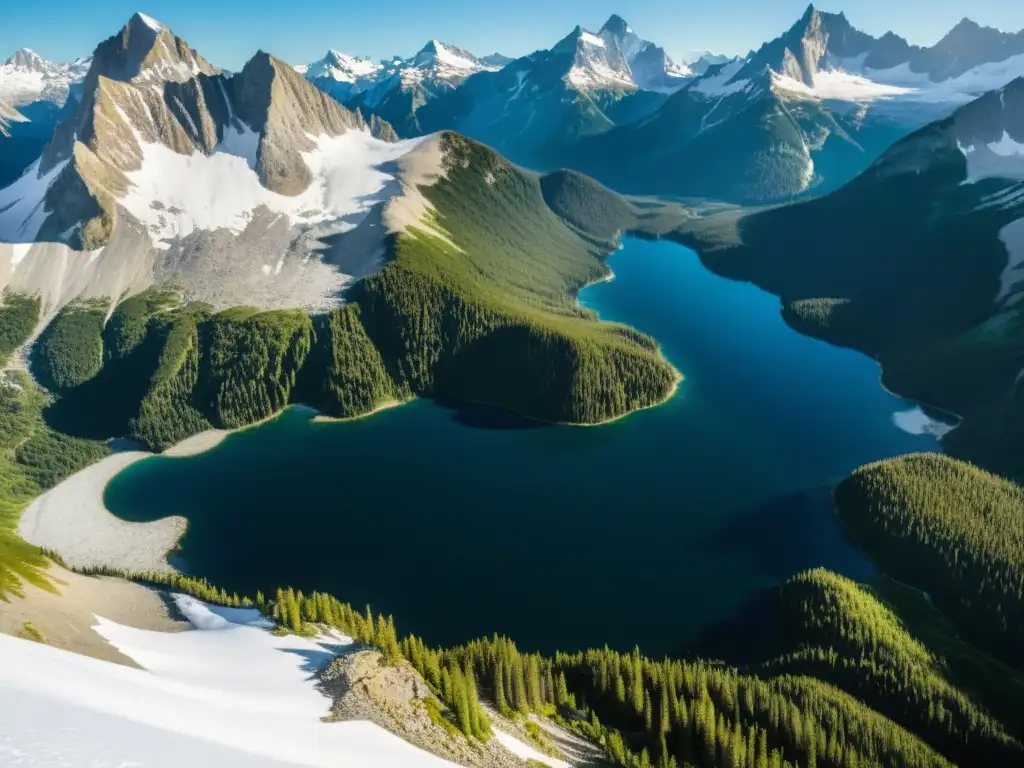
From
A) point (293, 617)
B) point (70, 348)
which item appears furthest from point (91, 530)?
point (293, 617)

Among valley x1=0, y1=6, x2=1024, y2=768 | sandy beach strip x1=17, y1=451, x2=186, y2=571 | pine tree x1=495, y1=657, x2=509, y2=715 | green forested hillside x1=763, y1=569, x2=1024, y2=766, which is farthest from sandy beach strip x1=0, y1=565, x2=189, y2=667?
green forested hillside x1=763, y1=569, x2=1024, y2=766

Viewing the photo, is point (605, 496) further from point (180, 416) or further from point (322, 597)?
point (180, 416)

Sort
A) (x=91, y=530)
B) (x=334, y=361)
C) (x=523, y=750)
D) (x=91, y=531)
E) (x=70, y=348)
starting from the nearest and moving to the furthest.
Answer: (x=523, y=750), (x=91, y=531), (x=91, y=530), (x=70, y=348), (x=334, y=361)

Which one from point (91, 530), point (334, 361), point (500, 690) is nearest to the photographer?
point (500, 690)

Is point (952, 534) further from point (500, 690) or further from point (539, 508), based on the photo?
point (500, 690)

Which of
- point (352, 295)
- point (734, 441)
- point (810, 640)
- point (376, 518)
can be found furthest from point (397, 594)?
point (352, 295)

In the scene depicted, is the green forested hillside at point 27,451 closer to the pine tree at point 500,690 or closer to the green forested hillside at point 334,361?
the green forested hillside at point 334,361

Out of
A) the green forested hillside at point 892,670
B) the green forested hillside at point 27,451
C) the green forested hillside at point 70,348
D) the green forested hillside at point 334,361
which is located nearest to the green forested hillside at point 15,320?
the green forested hillside at point 70,348

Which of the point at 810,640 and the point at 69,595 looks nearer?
the point at 69,595
